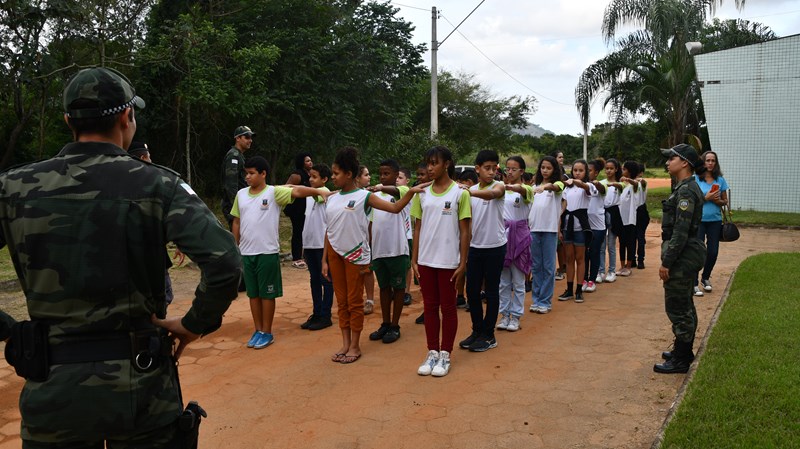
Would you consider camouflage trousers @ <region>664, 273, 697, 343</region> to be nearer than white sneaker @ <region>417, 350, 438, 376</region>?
Yes

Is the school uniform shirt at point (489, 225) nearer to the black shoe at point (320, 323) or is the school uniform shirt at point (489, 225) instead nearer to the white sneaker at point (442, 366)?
the white sneaker at point (442, 366)

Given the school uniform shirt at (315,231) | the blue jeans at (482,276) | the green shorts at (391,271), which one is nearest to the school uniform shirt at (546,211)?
the blue jeans at (482,276)

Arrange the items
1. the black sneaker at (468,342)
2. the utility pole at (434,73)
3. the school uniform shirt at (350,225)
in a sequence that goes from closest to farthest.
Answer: the school uniform shirt at (350,225), the black sneaker at (468,342), the utility pole at (434,73)

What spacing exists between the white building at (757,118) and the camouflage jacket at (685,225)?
1310 cm

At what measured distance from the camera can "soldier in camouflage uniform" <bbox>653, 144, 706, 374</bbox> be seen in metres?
4.65

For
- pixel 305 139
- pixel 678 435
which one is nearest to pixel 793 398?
pixel 678 435

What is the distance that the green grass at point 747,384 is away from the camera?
3438 mm

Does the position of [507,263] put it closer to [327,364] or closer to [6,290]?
[327,364]

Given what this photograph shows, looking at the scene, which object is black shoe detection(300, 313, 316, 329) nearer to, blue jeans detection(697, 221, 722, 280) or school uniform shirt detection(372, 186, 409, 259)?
school uniform shirt detection(372, 186, 409, 259)

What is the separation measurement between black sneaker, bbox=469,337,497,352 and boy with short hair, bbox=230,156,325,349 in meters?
1.83

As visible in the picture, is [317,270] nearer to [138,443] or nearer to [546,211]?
[546,211]

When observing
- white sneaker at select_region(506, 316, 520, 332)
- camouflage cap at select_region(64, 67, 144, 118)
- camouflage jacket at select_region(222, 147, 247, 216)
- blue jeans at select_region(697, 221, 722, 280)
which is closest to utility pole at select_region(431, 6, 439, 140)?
camouflage jacket at select_region(222, 147, 247, 216)

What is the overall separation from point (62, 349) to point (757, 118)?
17480 millimetres

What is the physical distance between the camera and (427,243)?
4910 millimetres
